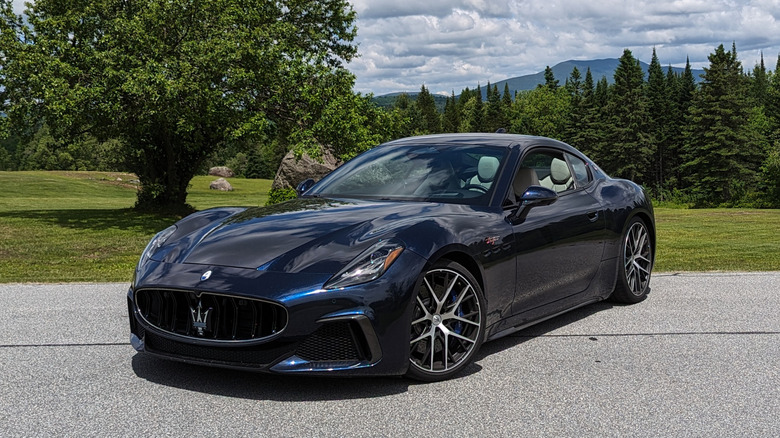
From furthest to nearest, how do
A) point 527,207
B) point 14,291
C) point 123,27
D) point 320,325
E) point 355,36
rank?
point 355,36
point 123,27
point 14,291
point 527,207
point 320,325

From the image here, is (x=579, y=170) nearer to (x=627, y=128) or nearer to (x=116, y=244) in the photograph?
(x=116, y=244)

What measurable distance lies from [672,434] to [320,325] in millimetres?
1791

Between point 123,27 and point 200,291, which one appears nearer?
point 200,291

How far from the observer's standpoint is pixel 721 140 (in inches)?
2699

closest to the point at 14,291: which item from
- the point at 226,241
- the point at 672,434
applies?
the point at 226,241

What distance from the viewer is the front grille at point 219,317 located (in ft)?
13.8

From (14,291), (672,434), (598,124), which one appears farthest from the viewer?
(598,124)

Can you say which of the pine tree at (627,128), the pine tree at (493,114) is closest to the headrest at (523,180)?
the pine tree at (627,128)

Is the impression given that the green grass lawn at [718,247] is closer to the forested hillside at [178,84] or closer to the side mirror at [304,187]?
the side mirror at [304,187]

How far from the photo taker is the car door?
5402mm

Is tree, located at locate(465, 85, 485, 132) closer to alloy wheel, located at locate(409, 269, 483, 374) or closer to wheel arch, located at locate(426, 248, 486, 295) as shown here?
wheel arch, located at locate(426, 248, 486, 295)

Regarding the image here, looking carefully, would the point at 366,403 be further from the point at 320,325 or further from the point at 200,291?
the point at 200,291

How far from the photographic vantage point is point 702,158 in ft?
228

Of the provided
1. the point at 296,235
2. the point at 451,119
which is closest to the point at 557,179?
the point at 296,235
